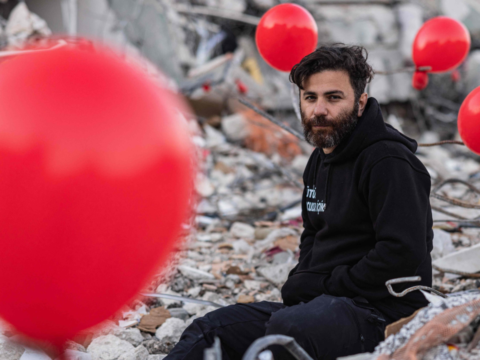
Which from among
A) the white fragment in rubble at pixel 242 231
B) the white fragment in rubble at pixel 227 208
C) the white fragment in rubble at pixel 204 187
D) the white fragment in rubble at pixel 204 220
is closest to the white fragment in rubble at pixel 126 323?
the white fragment in rubble at pixel 242 231

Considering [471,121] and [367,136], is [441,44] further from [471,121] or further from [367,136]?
[367,136]

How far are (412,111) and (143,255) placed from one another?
12.0 metres

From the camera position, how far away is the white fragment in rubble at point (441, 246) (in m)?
3.34

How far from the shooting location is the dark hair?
72.1 inches

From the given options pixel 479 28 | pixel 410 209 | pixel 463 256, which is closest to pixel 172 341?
pixel 410 209

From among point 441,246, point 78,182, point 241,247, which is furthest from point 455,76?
point 78,182

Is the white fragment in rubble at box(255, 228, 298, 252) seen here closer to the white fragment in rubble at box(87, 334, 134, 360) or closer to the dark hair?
the white fragment in rubble at box(87, 334, 134, 360)

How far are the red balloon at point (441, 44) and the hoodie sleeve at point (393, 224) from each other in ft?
5.24

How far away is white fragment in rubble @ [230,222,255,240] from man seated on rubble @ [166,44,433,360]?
98.5 inches

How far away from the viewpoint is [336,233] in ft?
6.11

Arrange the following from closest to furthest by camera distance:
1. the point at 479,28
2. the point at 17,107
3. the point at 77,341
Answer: the point at 17,107, the point at 77,341, the point at 479,28

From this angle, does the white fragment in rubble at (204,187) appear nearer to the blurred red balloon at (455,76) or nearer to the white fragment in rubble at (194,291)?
the white fragment in rubble at (194,291)

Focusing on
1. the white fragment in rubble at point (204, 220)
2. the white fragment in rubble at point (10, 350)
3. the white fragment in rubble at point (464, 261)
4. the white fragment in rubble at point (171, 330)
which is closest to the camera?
the white fragment in rubble at point (10, 350)

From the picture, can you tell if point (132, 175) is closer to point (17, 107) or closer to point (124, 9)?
point (17, 107)
